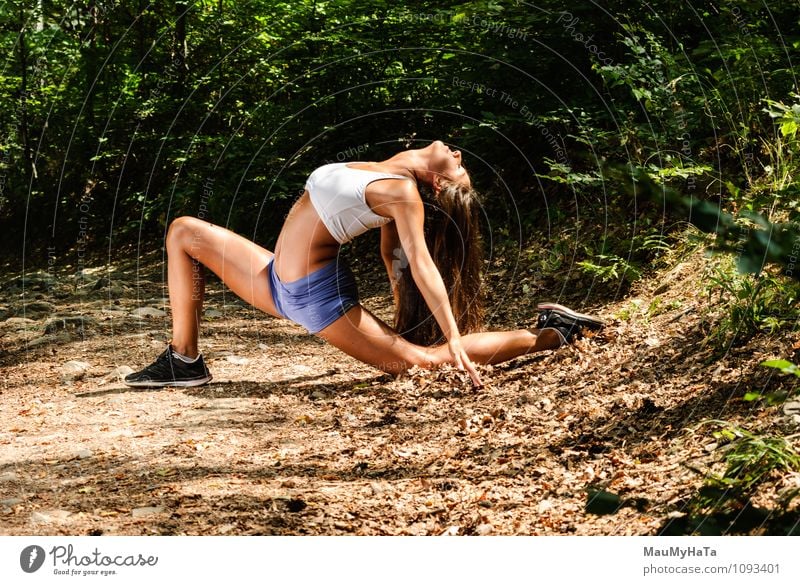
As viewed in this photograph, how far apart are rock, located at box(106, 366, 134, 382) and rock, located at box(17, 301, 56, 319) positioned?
5.52 ft

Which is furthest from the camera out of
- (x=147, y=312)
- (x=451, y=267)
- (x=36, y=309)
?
(x=36, y=309)

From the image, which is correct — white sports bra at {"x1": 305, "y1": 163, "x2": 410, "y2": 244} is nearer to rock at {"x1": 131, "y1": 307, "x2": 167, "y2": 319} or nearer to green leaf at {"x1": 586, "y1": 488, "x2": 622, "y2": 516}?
rock at {"x1": 131, "y1": 307, "x2": 167, "y2": 319}

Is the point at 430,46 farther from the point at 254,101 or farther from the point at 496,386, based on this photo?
the point at 496,386

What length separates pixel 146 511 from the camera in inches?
100.0

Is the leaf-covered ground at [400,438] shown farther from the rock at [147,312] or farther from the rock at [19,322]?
the rock at [147,312]

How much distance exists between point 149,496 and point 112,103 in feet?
18.3

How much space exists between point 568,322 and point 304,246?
1.30 meters

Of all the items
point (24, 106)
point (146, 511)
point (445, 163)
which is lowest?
point (146, 511)

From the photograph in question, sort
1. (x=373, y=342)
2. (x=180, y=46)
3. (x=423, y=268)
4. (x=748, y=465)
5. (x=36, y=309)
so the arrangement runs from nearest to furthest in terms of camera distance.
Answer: (x=748, y=465), (x=423, y=268), (x=373, y=342), (x=36, y=309), (x=180, y=46)

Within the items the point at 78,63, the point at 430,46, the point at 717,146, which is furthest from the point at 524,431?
the point at 78,63

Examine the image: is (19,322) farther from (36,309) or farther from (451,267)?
(451,267)

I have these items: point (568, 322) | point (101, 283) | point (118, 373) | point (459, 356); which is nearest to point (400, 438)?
point (459, 356)

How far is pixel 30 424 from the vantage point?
11.8 ft

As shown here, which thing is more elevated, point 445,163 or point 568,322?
point 445,163
